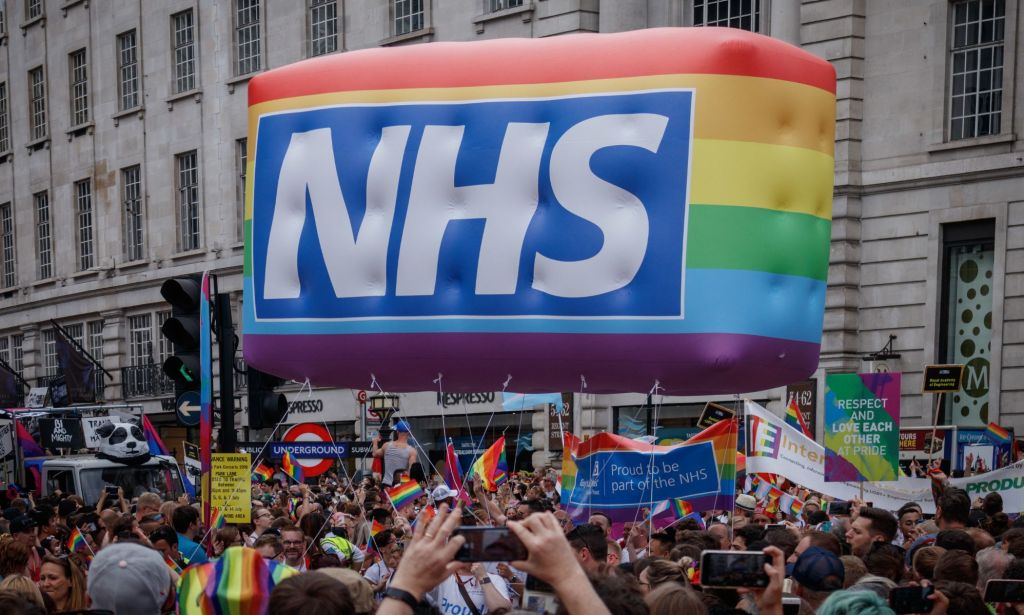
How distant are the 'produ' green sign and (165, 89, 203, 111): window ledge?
2876 centimetres

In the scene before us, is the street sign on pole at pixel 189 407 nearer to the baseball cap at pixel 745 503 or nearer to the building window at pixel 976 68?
the baseball cap at pixel 745 503

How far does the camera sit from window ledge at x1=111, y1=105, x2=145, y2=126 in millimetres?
41812

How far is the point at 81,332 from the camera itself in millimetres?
44906

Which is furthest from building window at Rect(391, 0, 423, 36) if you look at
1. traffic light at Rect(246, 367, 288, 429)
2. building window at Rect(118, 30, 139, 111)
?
traffic light at Rect(246, 367, 288, 429)

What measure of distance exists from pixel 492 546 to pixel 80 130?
42969 millimetres

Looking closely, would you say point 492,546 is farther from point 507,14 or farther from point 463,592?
point 507,14

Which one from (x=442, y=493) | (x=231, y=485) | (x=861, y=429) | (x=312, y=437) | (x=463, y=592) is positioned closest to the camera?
(x=463, y=592)

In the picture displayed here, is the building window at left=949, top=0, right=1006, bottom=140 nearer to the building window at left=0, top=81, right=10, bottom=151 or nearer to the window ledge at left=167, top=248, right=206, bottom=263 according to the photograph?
the window ledge at left=167, top=248, right=206, bottom=263

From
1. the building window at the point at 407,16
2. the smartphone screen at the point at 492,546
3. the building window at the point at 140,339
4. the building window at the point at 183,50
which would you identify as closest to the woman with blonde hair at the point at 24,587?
the smartphone screen at the point at 492,546

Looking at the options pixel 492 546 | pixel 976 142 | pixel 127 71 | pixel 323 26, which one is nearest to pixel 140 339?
pixel 127 71

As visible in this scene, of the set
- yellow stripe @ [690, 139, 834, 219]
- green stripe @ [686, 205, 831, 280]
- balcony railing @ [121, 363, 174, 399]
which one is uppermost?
yellow stripe @ [690, 139, 834, 219]

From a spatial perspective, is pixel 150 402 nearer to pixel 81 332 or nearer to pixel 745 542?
pixel 81 332

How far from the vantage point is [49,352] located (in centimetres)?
4650

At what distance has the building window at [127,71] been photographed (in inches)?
1679
